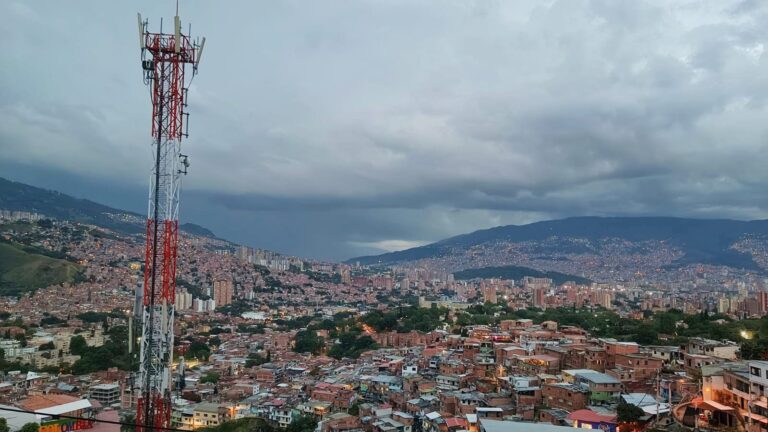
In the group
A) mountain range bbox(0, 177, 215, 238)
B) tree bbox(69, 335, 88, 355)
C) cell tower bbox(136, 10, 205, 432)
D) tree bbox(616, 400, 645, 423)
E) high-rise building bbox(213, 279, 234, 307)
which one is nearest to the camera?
cell tower bbox(136, 10, 205, 432)

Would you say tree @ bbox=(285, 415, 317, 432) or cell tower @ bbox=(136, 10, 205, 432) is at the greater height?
cell tower @ bbox=(136, 10, 205, 432)

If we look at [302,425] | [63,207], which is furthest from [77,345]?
Answer: [63,207]

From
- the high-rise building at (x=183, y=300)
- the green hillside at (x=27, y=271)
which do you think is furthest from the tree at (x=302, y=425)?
the green hillside at (x=27, y=271)

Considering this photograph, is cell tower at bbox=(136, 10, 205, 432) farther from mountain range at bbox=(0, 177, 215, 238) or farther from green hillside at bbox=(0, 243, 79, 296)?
mountain range at bbox=(0, 177, 215, 238)

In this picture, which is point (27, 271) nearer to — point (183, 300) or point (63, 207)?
point (183, 300)

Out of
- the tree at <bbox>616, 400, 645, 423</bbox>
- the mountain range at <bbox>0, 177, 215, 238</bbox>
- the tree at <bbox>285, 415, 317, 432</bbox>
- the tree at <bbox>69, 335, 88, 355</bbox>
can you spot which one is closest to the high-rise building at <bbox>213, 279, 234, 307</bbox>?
the tree at <bbox>69, 335, 88, 355</bbox>

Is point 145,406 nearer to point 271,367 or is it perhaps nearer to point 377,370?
point 377,370
